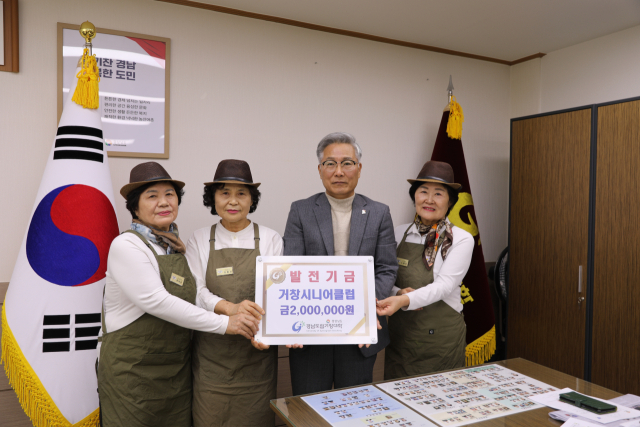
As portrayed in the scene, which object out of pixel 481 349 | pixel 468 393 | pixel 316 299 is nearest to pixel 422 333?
pixel 468 393

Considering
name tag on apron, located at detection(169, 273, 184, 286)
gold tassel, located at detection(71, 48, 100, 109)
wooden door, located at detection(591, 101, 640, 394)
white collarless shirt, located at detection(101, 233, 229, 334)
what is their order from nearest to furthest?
white collarless shirt, located at detection(101, 233, 229, 334) < name tag on apron, located at detection(169, 273, 184, 286) < gold tassel, located at detection(71, 48, 100, 109) < wooden door, located at detection(591, 101, 640, 394)

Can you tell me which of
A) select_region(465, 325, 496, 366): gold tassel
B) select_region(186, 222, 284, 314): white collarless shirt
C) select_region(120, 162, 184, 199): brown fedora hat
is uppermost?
select_region(120, 162, 184, 199): brown fedora hat

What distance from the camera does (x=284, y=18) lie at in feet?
9.25

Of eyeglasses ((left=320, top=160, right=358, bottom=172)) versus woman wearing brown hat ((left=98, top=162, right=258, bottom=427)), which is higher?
eyeglasses ((left=320, top=160, right=358, bottom=172))

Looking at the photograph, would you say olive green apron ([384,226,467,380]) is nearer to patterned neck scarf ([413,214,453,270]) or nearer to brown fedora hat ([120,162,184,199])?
patterned neck scarf ([413,214,453,270])

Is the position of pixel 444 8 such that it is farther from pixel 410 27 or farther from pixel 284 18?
pixel 284 18

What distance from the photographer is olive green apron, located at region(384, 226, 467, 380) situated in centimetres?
210

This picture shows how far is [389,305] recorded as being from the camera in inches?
73.4

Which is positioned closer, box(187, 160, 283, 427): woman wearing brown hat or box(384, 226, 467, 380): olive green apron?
box(187, 160, 283, 427): woman wearing brown hat

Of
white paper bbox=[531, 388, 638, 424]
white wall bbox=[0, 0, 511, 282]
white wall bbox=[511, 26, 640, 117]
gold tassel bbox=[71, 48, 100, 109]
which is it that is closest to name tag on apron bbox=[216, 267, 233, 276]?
white wall bbox=[0, 0, 511, 282]

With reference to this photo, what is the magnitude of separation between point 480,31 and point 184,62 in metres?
1.97

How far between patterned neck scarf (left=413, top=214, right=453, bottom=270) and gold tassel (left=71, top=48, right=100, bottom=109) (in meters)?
1.70

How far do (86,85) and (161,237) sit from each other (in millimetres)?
853

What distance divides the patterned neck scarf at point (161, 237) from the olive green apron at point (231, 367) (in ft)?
0.49
